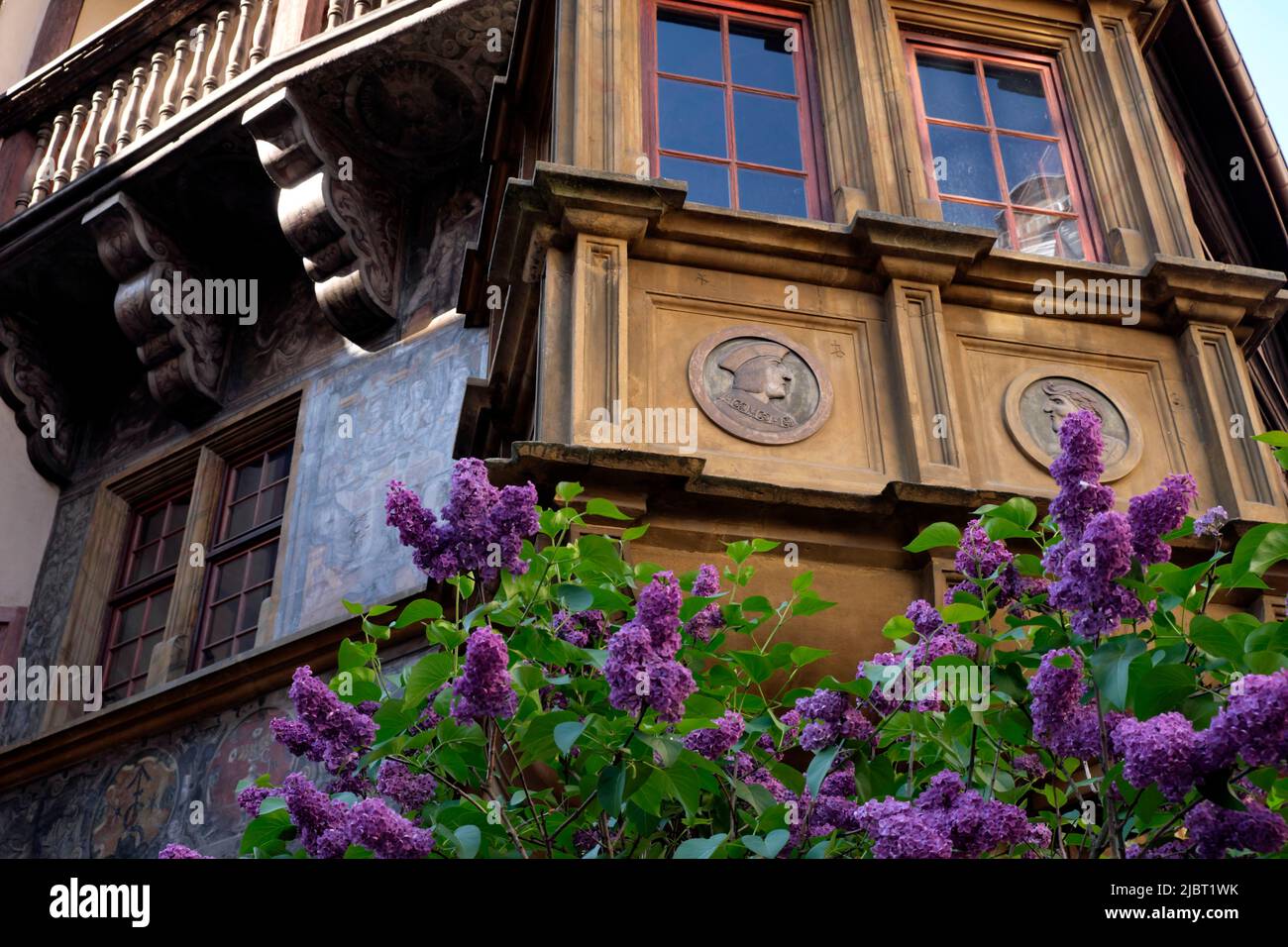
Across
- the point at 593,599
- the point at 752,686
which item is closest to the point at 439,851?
the point at 593,599

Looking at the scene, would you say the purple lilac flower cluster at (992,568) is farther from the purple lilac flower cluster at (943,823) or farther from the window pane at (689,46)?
the window pane at (689,46)

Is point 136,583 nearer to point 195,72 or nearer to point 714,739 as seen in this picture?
point 195,72

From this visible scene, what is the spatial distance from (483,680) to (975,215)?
4.82 m

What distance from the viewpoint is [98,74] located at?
1145 centimetres

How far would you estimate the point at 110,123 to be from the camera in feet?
36.2

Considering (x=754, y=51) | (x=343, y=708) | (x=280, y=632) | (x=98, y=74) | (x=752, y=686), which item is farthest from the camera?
(x=98, y=74)

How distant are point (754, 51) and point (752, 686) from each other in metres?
3.63

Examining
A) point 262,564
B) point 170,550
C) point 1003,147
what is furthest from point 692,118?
point 170,550

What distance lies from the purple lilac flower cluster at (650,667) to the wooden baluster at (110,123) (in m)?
8.75

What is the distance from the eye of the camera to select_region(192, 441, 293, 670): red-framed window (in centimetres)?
940

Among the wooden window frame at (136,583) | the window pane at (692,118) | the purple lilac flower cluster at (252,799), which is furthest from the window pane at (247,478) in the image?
the purple lilac flower cluster at (252,799)

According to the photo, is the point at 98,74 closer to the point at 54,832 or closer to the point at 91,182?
the point at 91,182

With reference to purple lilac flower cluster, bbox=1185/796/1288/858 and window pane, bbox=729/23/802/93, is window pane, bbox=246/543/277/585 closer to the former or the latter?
window pane, bbox=729/23/802/93

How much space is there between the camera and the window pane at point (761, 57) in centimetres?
770
